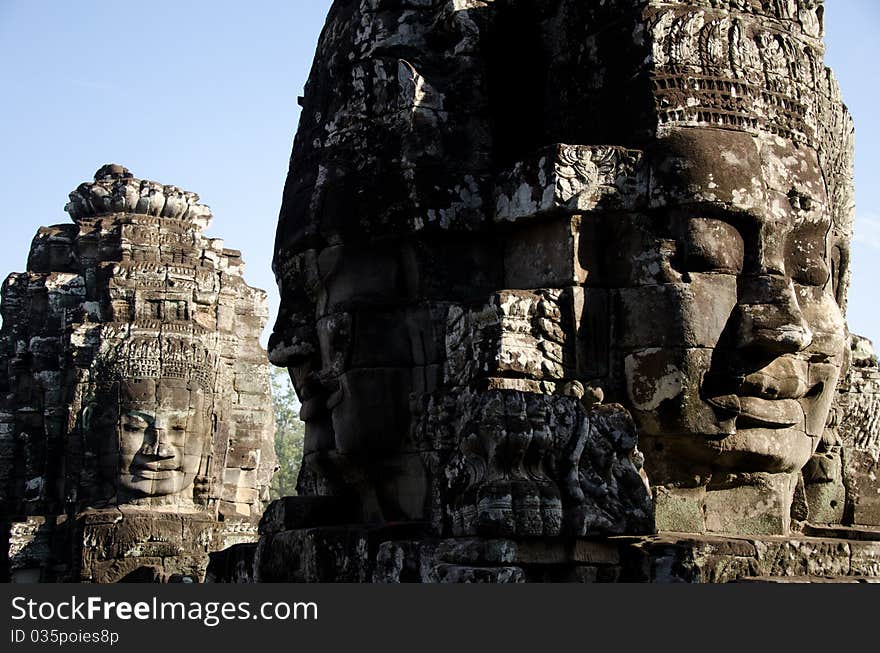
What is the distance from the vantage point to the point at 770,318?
6.07 metres

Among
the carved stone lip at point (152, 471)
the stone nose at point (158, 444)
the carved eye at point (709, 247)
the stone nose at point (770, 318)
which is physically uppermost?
the carved eye at point (709, 247)

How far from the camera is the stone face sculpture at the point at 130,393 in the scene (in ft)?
54.9

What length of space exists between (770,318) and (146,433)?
12094mm

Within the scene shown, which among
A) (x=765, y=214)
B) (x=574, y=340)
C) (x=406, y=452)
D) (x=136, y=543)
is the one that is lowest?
(x=136, y=543)

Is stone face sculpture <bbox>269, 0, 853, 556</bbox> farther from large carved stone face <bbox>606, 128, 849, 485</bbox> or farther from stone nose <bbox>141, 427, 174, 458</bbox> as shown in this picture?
stone nose <bbox>141, 427, 174, 458</bbox>

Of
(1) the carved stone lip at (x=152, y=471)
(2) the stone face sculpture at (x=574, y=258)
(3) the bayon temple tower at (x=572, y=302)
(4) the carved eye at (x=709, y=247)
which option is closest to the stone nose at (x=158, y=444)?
(1) the carved stone lip at (x=152, y=471)

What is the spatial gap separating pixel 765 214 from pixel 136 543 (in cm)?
1182

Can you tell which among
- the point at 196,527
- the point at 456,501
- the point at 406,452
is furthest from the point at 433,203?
the point at 196,527

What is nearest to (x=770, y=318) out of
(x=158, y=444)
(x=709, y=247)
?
(x=709, y=247)

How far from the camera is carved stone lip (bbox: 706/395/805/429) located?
608 cm

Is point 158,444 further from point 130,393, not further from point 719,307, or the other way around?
point 719,307

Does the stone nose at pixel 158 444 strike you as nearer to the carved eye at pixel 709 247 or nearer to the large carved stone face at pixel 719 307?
the large carved stone face at pixel 719 307

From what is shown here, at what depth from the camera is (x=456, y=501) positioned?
18.4 feet

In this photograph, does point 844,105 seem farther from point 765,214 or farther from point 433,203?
→ point 433,203
